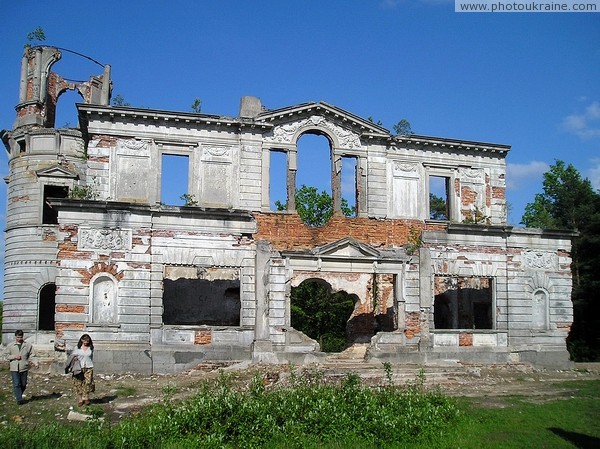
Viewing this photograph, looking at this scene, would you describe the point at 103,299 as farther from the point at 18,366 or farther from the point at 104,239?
the point at 18,366

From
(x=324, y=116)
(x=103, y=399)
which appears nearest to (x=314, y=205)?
(x=324, y=116)

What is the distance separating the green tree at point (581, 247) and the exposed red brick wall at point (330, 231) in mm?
13472

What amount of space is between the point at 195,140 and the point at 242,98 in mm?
2366

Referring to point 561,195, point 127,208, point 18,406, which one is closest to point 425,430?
point 18,406

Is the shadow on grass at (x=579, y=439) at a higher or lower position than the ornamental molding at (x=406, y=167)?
lower

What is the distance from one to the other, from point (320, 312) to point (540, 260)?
47.8 ft

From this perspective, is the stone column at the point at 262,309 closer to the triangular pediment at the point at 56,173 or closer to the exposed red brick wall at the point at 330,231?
the exposed red brick wall at the point at 330,231

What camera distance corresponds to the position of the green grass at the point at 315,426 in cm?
1048

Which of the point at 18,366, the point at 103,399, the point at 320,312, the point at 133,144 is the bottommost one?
the point at 103,399

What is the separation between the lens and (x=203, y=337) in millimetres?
20906

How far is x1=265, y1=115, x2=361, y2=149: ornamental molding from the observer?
23188mm

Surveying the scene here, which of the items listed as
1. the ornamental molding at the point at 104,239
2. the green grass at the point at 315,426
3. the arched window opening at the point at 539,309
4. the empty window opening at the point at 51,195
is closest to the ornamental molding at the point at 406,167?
the arched window opening at the point at 539,309

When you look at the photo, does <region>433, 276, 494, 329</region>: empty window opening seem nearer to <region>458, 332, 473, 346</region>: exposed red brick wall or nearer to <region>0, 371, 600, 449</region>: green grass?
<region>458, 332, 473, 346</region>: exposed red brick wall

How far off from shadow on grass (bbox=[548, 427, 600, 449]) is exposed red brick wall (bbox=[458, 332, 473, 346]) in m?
10.7
